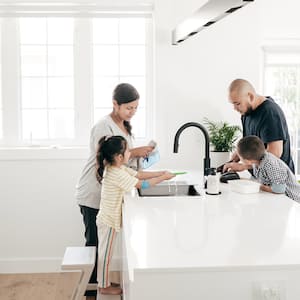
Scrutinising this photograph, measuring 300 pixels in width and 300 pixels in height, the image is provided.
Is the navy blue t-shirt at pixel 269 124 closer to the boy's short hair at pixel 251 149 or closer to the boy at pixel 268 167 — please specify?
the boy at pixel 268 167

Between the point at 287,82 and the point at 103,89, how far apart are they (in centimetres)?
160

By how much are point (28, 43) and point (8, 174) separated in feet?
3.57

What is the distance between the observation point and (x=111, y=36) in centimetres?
455

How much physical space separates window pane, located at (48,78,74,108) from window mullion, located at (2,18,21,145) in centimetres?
27

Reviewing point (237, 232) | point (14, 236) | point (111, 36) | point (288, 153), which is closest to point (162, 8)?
point (111, 36)

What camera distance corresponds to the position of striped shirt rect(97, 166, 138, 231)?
2971 mm

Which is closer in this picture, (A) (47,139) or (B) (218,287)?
(B) (218,287)

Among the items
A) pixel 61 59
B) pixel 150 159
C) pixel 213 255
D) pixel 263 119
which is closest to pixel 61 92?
pixel 61 59

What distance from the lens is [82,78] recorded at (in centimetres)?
453

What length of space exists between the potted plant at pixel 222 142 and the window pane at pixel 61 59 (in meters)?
1.29

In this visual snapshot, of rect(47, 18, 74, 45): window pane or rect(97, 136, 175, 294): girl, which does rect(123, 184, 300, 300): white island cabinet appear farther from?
rect(47, 18, 74, 45): window pane

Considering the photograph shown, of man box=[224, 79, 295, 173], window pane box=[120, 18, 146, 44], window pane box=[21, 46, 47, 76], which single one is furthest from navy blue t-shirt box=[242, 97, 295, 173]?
window pane box=[21, 46, 47, 76]

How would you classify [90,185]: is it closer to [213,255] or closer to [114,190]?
[114,190]

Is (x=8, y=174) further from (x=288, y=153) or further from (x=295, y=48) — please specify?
(x=295, y=48)
